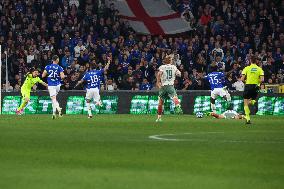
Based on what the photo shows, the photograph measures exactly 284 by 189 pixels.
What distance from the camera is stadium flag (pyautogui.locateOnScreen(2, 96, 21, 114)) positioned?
136 ft

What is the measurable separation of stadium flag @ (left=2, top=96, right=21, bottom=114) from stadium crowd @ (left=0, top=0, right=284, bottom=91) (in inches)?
53.6

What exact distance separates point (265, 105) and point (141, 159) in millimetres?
24218

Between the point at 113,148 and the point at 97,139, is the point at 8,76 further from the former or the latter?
the point at 113,148

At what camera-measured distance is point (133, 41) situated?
4484 centimetres

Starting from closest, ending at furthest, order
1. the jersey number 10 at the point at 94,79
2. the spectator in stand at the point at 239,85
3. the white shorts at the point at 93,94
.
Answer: the white shorts at the point at 93,94
the jersey number 10 at the point at 94,79
the spectator in stand at the point at 239,85

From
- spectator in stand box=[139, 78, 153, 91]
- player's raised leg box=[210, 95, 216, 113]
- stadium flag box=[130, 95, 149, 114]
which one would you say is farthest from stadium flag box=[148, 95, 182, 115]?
player's raised leg box=[210, 95, 216, 113]

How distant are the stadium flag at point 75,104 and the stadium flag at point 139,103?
2317 millimetres

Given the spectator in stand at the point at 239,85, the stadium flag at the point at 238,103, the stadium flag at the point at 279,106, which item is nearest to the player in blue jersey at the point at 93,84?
the stadium flag at the point at 238,103

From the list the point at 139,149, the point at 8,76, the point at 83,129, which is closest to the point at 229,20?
the point at 8,76

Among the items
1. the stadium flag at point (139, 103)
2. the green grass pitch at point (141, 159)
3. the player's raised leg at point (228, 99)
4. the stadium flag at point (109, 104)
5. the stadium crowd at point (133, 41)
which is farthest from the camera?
the stadium crowd at point (133, 41)

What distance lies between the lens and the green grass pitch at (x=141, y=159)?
11.6 m

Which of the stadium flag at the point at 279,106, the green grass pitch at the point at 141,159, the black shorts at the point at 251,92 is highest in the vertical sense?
the black shorts at the point at 251,92

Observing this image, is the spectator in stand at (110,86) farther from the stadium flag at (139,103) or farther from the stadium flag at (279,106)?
the stadium flag at (279,106)

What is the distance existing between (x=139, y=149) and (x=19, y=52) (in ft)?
91.3
